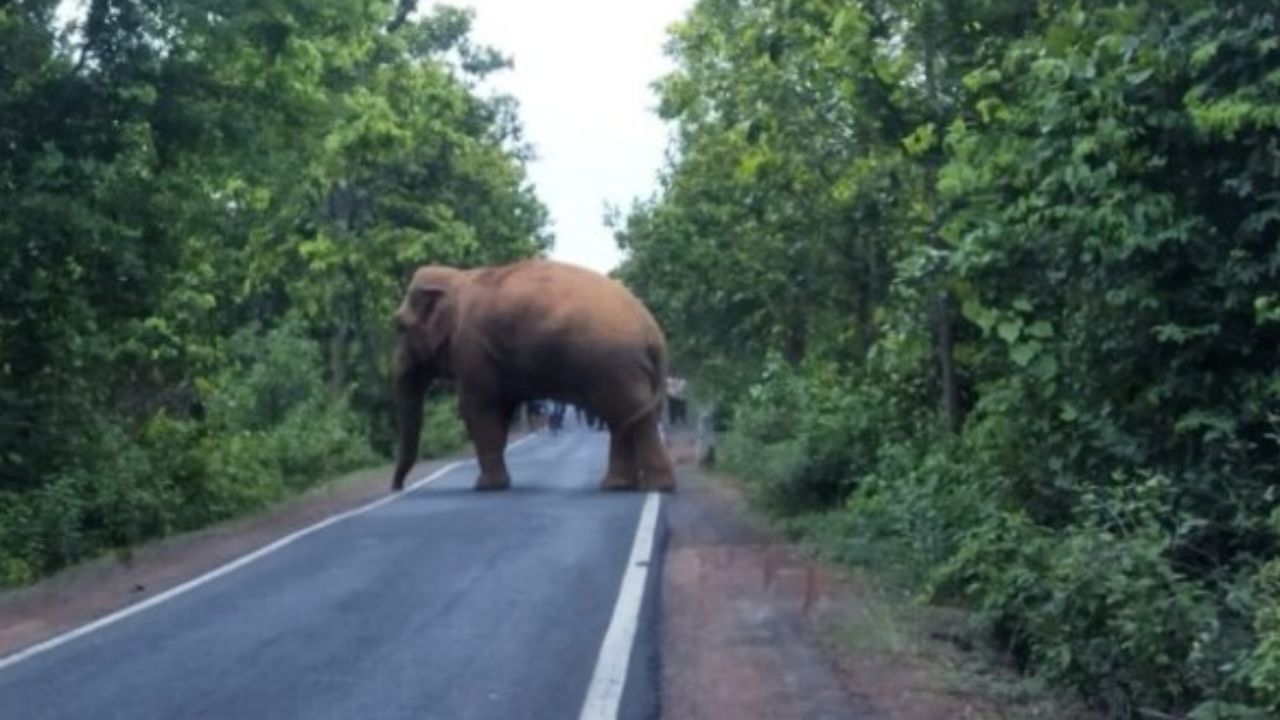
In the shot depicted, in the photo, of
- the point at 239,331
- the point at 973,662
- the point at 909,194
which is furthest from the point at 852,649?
the point at 239,331

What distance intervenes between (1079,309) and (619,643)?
392cm

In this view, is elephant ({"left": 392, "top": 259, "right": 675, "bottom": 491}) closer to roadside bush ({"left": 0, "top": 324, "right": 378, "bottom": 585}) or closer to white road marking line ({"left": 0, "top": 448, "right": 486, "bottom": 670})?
white road marking line ({"left": 0, "top": 448, "right": 486, "bottom": 670})

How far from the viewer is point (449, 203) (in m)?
51.0

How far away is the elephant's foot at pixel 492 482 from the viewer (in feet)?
106

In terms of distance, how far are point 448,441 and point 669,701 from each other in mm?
42104

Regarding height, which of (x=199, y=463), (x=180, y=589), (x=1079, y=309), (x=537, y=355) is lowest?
(x=180, y=589)

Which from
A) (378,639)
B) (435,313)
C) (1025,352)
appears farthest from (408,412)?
(378,639)

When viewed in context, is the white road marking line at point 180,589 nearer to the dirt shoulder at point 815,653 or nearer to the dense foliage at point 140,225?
the dense foliage at point 140,225

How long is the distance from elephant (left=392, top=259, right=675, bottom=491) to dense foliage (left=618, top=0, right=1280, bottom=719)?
28.3 ft

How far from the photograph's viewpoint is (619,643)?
14344 millimetres

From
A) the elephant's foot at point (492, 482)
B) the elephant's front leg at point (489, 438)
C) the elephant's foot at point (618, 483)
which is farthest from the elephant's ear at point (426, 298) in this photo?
the elephant's foot at point (618, 483)

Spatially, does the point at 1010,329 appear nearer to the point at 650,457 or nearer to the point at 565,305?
the point at 650,457

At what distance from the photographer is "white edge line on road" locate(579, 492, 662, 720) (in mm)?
11891

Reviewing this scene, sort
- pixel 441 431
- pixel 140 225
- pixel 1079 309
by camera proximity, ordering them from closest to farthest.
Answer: pixel 1079 309, pixel 140 225, pixel 441 431
